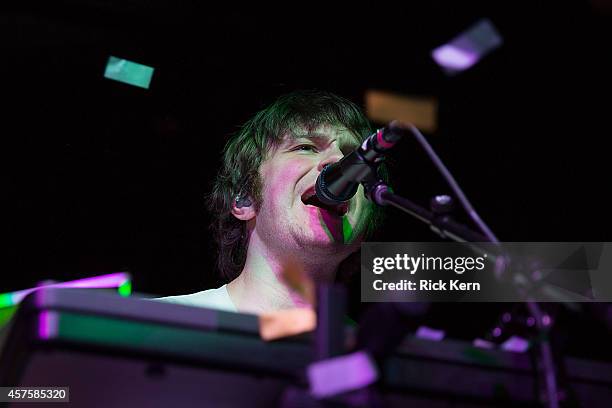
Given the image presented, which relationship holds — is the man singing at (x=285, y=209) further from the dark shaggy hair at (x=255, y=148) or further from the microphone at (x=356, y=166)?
the microphone at (x=356, y=166)

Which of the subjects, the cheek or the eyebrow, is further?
the eyebrow

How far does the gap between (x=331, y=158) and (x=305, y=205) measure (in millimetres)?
224

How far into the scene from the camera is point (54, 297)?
0.85 metres

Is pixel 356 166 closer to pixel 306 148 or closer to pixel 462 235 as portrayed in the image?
pixel 462 235

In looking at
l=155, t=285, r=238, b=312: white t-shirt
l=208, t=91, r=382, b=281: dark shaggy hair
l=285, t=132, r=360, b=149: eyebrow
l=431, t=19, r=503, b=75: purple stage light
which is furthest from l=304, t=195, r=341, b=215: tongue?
l=431, t=19, r=503, b=75: purple stage light

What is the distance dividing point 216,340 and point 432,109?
2419 mm

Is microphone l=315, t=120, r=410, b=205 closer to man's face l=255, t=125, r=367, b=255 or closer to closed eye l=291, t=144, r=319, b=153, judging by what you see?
man's face l=255, t=125, r=367, b=255

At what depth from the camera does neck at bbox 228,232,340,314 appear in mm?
2408

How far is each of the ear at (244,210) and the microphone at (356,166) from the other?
1031mm

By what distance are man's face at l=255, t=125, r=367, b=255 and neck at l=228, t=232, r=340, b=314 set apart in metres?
0.06

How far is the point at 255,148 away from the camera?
9.20 feet

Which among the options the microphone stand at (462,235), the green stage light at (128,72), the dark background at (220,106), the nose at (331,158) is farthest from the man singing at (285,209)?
the microphone stand at (462,235)

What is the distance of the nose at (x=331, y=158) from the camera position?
242cm

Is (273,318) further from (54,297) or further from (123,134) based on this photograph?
(123,134)
